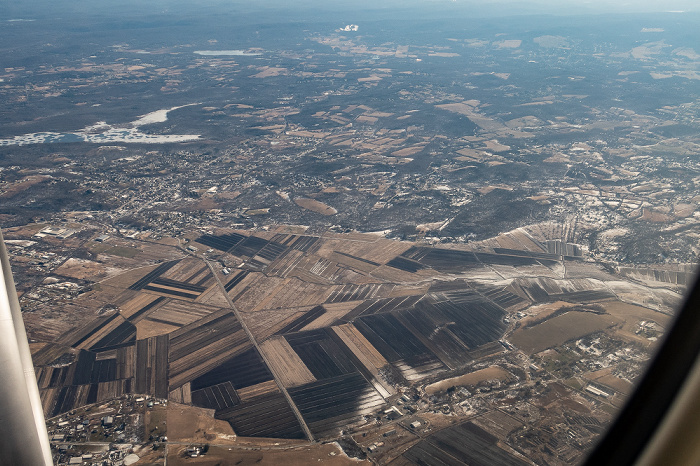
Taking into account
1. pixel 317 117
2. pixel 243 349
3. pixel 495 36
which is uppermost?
pixel 495 36

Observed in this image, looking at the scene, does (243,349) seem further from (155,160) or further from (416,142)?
(416,142)

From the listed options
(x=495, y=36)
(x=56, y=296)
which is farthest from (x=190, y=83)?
(x=495, y=36)

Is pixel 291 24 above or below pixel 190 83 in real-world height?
above

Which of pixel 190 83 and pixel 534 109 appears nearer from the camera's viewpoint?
pixel 534 109

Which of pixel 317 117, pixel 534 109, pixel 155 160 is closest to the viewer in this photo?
pixel 155 160

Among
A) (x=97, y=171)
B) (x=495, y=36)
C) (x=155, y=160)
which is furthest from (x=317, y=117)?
(x=495, y=36)

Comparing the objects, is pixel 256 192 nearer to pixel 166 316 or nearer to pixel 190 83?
pixel 166 316

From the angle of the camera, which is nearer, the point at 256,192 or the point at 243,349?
Result: the point at 243,349

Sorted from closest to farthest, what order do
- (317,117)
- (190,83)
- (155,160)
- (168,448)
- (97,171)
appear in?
(168,448)
(97,171)
(155,160)
(317,117)
(190,83)

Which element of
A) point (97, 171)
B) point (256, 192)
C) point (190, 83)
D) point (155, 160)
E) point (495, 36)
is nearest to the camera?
point (256, 192)
